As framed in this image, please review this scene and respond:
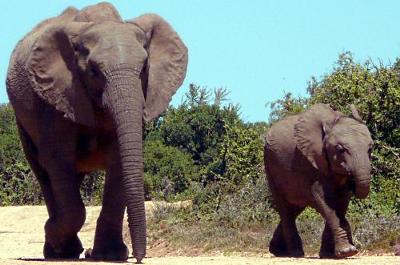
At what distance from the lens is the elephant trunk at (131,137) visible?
36.2 ft

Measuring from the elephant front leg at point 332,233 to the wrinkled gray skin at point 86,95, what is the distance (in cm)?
258

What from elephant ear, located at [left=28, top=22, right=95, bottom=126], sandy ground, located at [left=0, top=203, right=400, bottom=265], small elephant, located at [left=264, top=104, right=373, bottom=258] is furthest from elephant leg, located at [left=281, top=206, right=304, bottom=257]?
elephant ear, located at [left=28, top=22, right=95, bottom=126]

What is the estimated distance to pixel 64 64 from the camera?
12562 millimetres

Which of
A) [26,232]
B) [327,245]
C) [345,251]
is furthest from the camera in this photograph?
[26,232]

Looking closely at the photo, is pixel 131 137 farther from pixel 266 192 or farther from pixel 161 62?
pixel 266 192

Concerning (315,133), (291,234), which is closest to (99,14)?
(315,133)

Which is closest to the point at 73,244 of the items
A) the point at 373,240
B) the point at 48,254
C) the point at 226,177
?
the point at 48,254

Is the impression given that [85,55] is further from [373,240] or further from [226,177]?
[226,177]

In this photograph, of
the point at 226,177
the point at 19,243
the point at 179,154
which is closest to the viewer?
the point at 19,243

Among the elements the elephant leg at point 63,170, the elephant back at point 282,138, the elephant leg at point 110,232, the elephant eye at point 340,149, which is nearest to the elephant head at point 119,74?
the elephant leg at point 63,170

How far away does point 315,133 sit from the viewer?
15281 millimetres

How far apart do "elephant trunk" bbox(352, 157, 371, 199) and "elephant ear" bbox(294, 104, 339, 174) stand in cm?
79

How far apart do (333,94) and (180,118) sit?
17.1 m

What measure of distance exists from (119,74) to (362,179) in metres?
3.72
